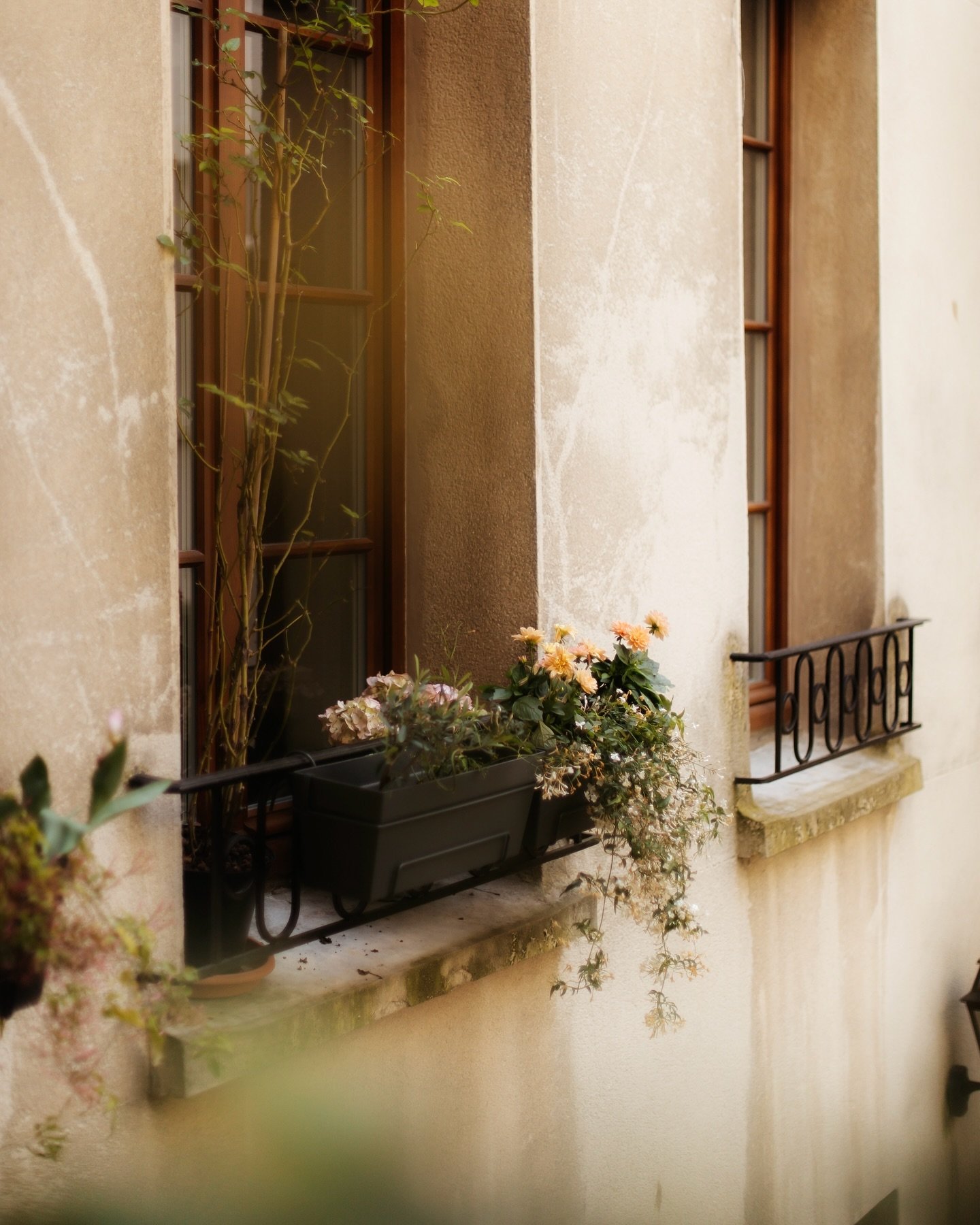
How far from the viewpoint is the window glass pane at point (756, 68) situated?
4.49 m

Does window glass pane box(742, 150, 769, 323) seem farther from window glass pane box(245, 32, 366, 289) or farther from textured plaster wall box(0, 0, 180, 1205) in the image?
textured plaster wall box(0, 0, 180, 1205)

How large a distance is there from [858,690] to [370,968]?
2315mm

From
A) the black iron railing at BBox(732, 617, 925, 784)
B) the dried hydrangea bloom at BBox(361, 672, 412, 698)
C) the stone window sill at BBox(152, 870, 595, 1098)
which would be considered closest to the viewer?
the stone window sill at BBox(152, 870, 595, 1098)

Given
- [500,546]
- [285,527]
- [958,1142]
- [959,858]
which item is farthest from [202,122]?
[958,1142]

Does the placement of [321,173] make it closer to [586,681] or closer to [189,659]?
[189,659]

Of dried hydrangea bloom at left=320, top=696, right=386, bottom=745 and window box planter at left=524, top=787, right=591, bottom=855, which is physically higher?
dried hydrangea bloom at left=320, top=696, right=386, bottom=745

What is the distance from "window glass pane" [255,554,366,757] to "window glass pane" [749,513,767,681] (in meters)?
1.67

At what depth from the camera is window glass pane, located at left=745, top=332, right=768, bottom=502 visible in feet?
15.0

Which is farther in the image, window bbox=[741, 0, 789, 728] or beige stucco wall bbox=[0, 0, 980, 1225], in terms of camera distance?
window bbox=[741, 0, 789, 728]

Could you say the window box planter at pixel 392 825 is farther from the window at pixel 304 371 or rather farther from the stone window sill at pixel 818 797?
the stone window sill at pixel 818 797

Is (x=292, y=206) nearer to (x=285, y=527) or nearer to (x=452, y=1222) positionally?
(x=285, y=527)

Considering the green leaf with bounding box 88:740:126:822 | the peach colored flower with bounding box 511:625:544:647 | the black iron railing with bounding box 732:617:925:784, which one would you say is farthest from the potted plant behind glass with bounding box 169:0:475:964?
the black iron railing with bounding box 732:617:925:784

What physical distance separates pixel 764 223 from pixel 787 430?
68cm

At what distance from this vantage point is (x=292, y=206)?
3.14 meters
